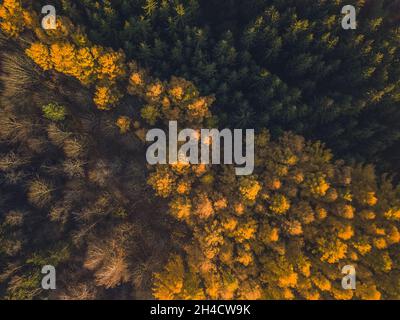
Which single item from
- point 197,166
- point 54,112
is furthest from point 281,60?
point 54,112

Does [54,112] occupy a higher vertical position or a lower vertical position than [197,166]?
higher

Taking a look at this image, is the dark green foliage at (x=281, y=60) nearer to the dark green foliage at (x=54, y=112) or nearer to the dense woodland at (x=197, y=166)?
the dense woodland at (x=197, y=166)

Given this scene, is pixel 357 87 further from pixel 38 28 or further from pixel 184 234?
pixel 38 28

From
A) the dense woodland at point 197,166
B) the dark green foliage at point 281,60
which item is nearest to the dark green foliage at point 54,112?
the dense woodland at point 197,166

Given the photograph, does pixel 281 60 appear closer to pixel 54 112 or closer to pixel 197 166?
pixel 197 166
